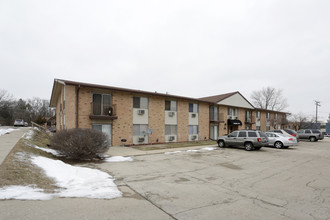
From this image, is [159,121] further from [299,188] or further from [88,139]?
[299,188]

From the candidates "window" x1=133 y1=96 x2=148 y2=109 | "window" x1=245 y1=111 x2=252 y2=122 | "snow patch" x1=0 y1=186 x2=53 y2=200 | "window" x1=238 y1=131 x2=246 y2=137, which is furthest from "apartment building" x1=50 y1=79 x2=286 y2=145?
"snow patch" x1=0 y1=186 x2=53 y2=200

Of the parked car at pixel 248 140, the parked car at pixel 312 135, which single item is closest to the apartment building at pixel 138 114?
the parked car at pixel 248 140

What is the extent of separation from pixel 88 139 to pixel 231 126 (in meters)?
23.4

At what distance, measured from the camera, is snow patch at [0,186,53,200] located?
13.1 feet

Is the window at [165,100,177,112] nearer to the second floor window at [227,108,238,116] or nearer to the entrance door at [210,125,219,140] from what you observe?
the entrance door at [210,125,219,140]

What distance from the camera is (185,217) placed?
11.6 feet

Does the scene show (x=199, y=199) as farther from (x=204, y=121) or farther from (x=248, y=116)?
(x=248, y=116)

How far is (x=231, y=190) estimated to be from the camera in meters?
5.36

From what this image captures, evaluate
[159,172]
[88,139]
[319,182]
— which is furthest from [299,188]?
[88,139]

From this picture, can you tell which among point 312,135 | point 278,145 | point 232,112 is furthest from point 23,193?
point 312,135

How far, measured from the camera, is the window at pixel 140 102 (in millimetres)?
17156

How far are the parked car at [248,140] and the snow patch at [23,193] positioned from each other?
539 inches

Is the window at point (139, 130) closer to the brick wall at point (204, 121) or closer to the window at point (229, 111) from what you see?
the brick wall at point (204, 121)

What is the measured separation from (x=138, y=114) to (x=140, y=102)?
3.92ft
